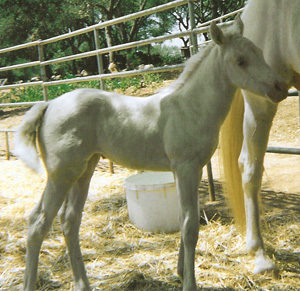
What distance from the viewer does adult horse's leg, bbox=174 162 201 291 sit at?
1.75 meters

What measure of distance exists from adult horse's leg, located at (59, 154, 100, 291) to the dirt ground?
15 centimetres

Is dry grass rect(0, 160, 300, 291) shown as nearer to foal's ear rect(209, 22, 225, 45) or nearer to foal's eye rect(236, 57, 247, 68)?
foal's eye rect(236, 57, 247, 68)

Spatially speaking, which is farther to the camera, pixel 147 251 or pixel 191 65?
pixel 147 251

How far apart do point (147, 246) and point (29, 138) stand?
127 centimetres

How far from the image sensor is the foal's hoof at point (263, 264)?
2.18 metres

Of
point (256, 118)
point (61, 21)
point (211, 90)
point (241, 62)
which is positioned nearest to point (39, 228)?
point (211, 90)

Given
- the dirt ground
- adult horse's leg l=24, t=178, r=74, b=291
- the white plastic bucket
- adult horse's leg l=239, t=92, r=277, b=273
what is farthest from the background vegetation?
adult horse's leg l=24, t=178, r=74, b=291

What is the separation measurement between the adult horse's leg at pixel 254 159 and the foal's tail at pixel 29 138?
1.30 m

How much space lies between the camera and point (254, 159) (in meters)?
2.42

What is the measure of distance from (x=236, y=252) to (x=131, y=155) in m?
1.17

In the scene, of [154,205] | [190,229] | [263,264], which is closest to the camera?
[190,229]

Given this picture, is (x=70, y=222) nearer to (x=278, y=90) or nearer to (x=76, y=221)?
(x=76, y=221)

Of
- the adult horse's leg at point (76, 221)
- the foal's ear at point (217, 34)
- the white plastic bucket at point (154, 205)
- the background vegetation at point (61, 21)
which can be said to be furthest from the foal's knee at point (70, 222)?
the background vegetation at point (61, 21)

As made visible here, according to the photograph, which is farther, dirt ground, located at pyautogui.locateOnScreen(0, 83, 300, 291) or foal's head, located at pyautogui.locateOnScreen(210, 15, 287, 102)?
dirt ground, located at pyautogui.locateOnScreen(0, 83, 300, 291)
